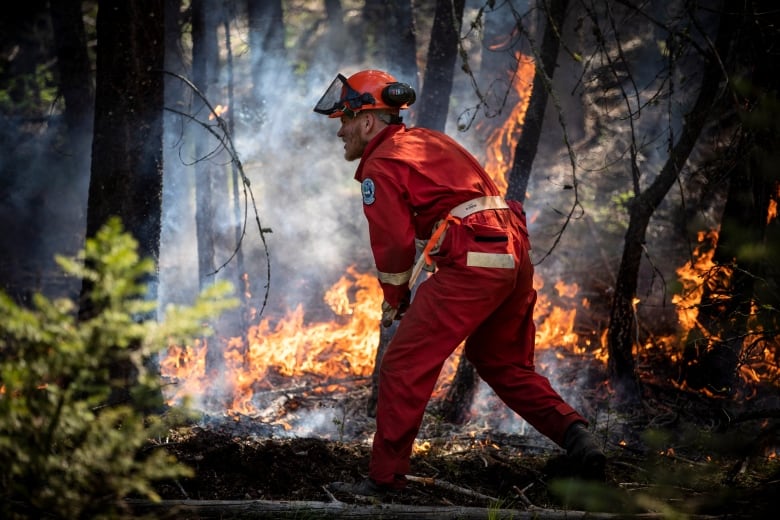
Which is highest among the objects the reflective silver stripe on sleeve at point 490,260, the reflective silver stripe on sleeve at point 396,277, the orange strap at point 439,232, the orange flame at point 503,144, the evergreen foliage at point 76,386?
the orange flame at point 503,144

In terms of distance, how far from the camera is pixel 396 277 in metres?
3.62

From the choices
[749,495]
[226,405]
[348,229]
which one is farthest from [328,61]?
[749,495]

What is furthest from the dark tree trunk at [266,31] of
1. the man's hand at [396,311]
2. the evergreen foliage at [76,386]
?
the evergreen foliage at [76,386]

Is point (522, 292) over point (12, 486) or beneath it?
over

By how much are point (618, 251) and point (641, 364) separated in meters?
4.15

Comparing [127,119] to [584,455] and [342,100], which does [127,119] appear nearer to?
[342,100]

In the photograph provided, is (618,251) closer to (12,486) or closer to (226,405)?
(226,405)

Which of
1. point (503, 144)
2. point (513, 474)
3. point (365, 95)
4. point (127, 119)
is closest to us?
point (513, 474)

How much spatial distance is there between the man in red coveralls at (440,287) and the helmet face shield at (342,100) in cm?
4

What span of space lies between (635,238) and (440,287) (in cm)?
348

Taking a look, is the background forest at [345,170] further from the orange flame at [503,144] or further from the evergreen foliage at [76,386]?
the evergreen foliage at [76,386]

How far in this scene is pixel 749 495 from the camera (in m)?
1.78

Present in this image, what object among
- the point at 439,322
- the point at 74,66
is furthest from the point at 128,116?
the point at 74,66

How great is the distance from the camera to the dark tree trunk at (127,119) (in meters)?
4.41
